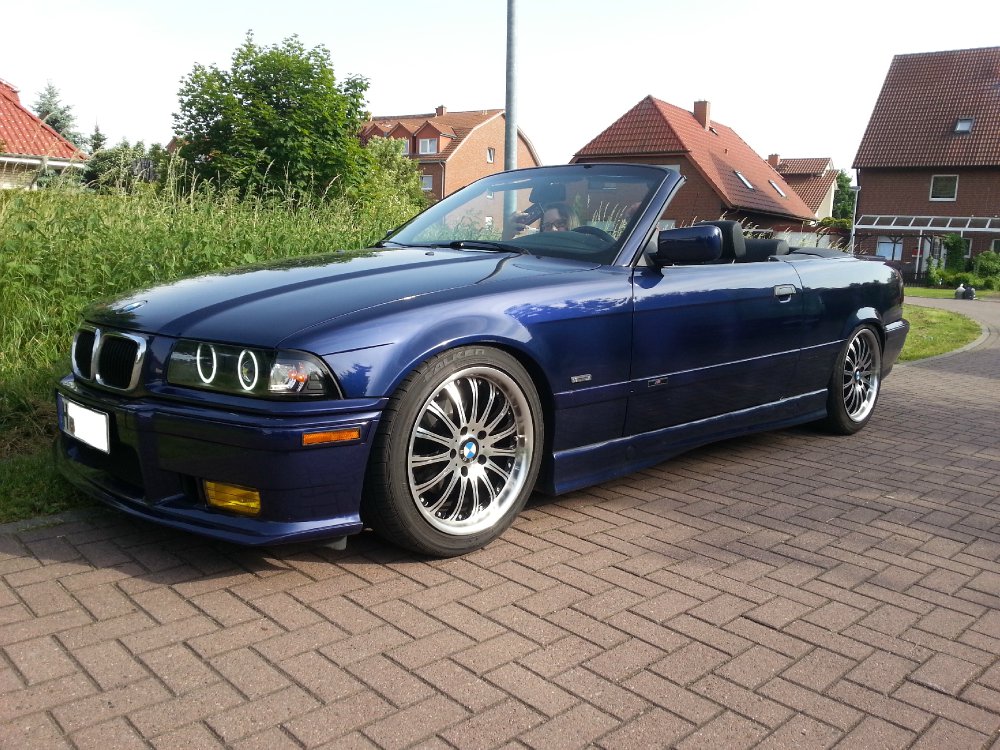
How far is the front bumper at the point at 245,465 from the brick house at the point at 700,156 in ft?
127

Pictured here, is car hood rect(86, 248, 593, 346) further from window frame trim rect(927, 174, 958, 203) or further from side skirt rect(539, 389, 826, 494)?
window frame trim rect(927, 174, 958, 203)

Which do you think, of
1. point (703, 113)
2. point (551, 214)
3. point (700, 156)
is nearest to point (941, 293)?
point (700, 156)

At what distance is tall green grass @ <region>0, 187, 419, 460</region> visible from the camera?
5465 millimetres

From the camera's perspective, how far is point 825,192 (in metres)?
72.2

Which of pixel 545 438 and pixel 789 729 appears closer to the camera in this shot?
pixel 789 729

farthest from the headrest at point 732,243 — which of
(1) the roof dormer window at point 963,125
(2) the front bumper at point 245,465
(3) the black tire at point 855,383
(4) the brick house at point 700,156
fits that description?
(1) the roof dormer window at point 963,125

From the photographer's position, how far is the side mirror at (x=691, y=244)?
408 centimetres

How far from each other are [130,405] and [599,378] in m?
1.83

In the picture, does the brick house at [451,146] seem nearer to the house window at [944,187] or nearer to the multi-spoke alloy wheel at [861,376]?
the house window at [944,187]

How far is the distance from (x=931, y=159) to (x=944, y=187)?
1596 mm

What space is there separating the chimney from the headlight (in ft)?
160

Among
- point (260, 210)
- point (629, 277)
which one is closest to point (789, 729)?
point (629, 277)

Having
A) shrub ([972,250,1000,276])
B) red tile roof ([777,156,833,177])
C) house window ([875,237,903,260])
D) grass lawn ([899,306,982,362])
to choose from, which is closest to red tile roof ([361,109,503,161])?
red tile roof ([777,156,833,177])

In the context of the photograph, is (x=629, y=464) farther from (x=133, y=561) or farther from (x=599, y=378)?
(x=133, y=561)
